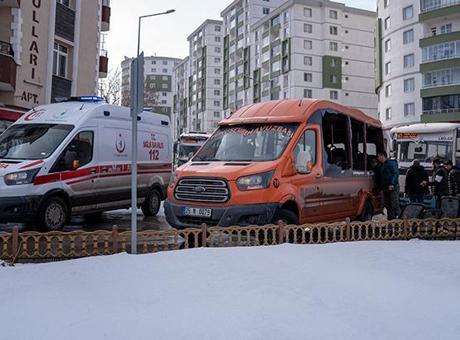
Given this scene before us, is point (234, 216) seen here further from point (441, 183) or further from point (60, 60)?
point (60, 60)

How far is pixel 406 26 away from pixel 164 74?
97754 mm

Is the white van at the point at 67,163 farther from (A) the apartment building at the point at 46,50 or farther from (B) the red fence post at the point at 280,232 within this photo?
(A) the apartment building at the point at 46,50

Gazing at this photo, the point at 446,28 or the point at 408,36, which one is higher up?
the point at 408,36

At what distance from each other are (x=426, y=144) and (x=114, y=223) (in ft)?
39.3

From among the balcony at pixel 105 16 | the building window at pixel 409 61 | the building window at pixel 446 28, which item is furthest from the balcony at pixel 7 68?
the building window at pixel 446 28

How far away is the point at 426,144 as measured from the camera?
57.9 feet

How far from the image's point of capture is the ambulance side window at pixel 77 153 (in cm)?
950

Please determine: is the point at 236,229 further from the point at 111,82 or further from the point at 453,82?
the point at 453,82

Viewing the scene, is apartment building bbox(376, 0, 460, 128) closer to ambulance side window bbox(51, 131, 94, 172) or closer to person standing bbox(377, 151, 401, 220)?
person standing bbox(377, 151, 401, 220)

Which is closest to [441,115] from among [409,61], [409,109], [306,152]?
[409,109]

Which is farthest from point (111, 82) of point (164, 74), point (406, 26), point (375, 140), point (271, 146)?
point (164, 74)

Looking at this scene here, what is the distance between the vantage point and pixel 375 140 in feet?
41.0

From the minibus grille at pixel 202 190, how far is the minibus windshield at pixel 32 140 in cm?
309

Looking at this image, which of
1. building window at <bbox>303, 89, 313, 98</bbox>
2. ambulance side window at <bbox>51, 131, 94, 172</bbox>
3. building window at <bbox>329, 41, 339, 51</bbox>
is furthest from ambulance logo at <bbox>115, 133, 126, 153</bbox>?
building window at <bbox>329, 41, 339, 51</bbox>
